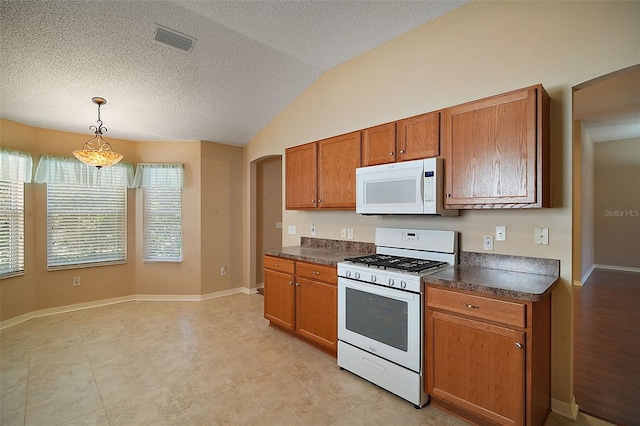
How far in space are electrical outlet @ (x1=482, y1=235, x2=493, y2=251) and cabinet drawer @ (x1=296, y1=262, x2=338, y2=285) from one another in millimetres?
1230

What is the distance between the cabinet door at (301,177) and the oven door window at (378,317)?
131cm

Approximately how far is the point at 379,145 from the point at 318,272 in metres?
1.32

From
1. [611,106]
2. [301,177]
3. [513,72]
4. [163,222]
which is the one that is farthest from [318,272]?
[611,106]

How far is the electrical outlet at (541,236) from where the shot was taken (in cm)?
210

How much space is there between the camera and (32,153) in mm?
4008

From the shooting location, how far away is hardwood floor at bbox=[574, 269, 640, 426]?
2125 mm

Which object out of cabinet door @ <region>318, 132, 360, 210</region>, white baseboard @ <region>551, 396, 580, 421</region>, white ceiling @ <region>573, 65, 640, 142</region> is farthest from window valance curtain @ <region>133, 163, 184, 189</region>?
white baseboard @ <region>551, 396, 580, 421</region>

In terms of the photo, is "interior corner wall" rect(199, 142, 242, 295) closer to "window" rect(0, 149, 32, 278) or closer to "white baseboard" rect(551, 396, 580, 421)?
"window" rect(0, 149, 32, 278)

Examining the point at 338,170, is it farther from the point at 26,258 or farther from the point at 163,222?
the point at 26,258

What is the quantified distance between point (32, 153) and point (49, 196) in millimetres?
584

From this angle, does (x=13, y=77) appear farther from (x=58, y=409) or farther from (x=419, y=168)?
(x=419, y=168)

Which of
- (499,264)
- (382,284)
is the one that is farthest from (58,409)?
(499,264)

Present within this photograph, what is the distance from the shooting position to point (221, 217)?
5059 mm

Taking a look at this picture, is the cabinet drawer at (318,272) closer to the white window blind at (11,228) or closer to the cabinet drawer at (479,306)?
the cabinet drawer at (479,306)
